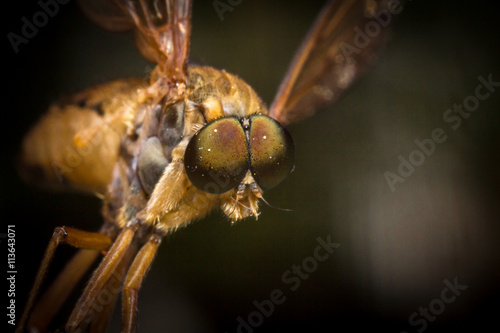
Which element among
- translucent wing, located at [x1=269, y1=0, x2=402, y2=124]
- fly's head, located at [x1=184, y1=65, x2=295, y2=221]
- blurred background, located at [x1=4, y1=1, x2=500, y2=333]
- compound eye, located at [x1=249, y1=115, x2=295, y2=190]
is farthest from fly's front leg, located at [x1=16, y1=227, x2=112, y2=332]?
translucent wing, located at [x1=269, y1=0, x2=402, y2=124]

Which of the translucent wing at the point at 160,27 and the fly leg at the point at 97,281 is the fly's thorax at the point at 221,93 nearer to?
the translucent wing at the point at 160,27

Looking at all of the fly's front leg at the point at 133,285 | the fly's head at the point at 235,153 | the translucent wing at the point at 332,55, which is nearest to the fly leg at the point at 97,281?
the fly's front leg at the point at 133,285

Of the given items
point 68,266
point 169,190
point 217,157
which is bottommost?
point 68,266

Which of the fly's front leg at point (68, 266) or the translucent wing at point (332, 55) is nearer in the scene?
the fly's front leg at point (68, 266)

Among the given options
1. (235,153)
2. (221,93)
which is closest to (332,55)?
(221,93)

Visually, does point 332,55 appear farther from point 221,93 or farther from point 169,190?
point 169,190

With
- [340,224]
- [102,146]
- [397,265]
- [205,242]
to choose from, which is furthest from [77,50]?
[397,265]

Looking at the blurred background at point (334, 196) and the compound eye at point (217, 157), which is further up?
the compound eye at point (217, 157)
